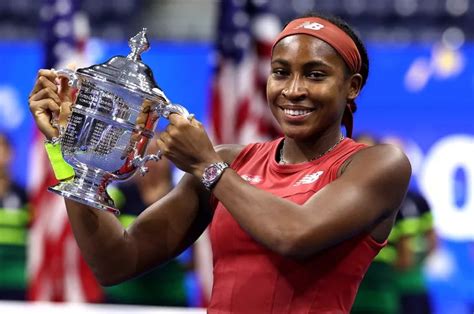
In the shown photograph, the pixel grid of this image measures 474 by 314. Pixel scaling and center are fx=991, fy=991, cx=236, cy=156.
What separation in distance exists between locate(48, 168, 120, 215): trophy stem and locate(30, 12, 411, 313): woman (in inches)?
2.7

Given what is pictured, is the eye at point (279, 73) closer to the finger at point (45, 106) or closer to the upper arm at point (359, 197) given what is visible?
the upper arm at point (359, 197)

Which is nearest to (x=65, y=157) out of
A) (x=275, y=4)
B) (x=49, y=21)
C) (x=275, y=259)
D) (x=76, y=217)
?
(x=76, y=217)

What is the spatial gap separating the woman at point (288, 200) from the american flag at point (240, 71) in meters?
2.89

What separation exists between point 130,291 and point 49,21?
1.56 m

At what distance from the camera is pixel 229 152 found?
2207mm

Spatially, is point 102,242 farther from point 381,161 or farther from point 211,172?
point 381,161

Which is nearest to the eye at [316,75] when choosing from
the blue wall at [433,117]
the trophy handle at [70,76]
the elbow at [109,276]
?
the trophy handle at [70,76]

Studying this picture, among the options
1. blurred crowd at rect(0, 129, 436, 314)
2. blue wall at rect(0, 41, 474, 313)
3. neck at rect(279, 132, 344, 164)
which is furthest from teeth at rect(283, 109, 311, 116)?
blue wall at rect(0, 41, 474, 313)

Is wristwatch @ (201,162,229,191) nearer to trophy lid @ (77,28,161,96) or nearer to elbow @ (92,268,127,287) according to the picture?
trophy lid @ (77,28,161,96)

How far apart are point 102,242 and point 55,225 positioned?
3.17 m

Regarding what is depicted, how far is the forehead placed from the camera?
1978 millimetres

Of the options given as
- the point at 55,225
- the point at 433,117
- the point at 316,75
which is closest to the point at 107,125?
the point at 316,75

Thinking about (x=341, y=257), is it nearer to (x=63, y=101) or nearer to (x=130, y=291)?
(x=63, y=101)

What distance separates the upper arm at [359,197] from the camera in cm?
Answer: 186
